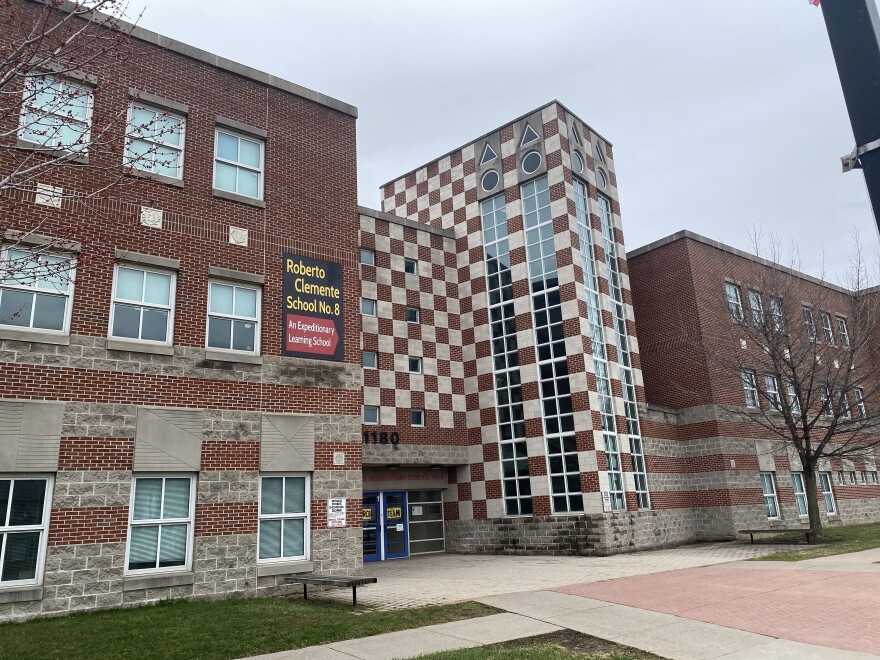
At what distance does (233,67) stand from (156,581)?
38.2ft

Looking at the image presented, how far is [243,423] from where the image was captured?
541 inches

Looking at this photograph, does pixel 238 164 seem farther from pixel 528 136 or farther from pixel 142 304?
pixel 528 136

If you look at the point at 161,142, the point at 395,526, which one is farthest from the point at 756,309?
the point at 161,142

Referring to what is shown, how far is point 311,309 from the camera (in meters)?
15.4

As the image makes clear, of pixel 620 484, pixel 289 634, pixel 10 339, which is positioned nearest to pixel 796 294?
pixel 620 484

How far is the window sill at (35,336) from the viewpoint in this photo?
11367mm

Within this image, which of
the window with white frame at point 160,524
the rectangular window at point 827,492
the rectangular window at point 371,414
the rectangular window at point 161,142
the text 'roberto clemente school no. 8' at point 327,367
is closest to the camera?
the text 'roberto clemente school no. 8' at point 327,367

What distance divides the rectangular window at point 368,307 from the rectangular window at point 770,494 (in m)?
17.4

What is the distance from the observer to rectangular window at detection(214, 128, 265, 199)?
15047 millimetres

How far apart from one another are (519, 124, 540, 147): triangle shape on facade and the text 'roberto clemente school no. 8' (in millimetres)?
70

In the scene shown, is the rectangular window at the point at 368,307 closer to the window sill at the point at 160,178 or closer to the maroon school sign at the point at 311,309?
the maroon school sign at the point at 311,309

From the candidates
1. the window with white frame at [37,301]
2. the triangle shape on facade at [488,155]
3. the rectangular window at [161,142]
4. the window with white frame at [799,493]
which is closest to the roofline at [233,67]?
the rectangular window at [161,142]

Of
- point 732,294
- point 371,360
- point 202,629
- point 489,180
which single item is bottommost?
point 202,629

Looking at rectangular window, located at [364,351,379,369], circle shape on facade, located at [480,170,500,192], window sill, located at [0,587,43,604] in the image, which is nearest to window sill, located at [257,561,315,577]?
window sill, located at [0,587,43,604]
